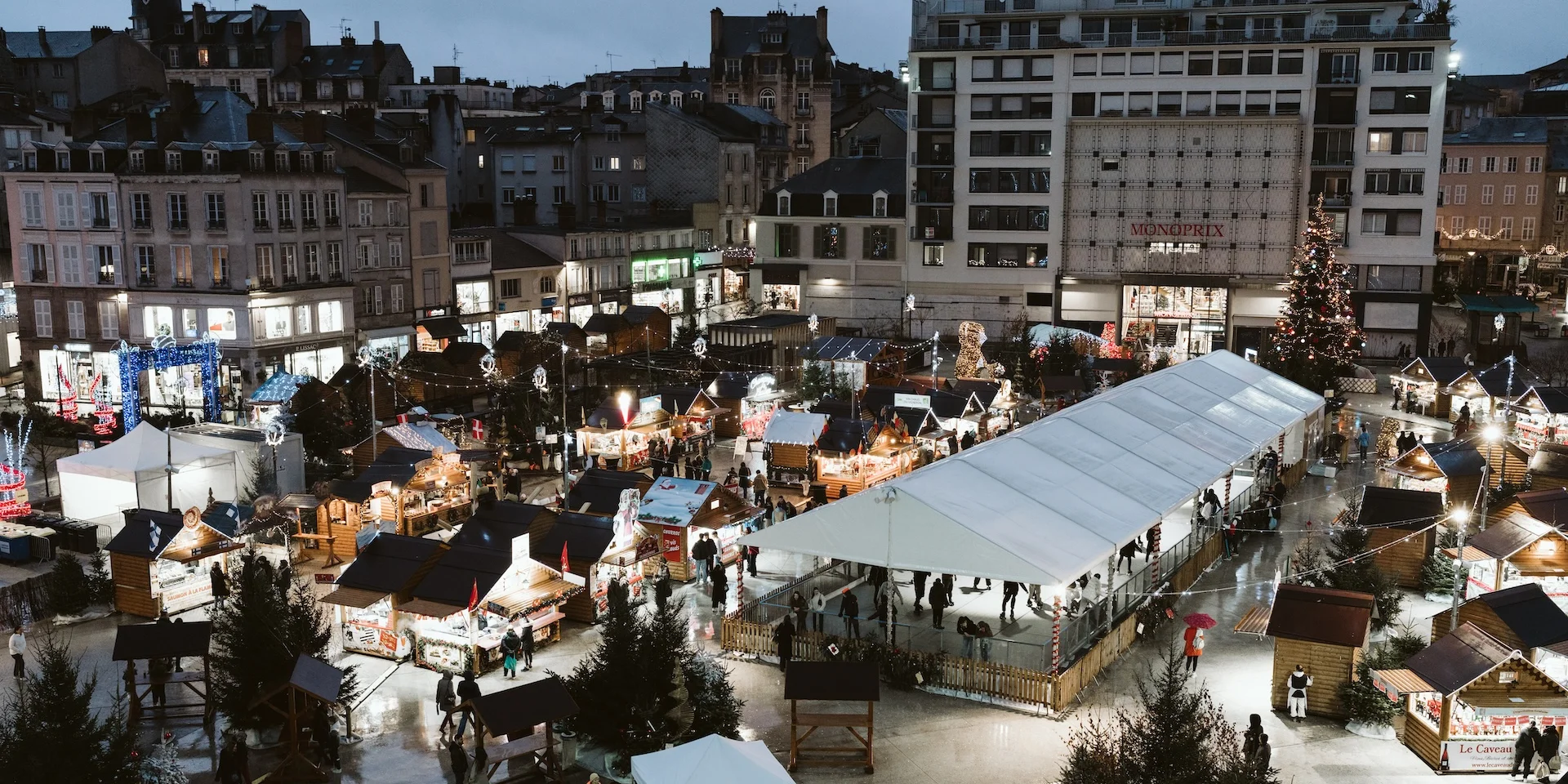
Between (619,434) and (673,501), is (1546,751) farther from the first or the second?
(619,434)

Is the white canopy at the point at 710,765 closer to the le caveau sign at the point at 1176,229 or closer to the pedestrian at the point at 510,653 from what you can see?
the pedestrian at the point at 510,653

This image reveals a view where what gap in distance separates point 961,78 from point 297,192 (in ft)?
103

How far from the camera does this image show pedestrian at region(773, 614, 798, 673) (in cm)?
2352

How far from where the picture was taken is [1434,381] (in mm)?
46688

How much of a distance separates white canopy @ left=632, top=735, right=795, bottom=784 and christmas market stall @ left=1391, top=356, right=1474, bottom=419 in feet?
124

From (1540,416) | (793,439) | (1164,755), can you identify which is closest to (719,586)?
(793,439)

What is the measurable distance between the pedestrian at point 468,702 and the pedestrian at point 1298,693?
12.7 m

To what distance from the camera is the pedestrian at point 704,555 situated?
2859 cm

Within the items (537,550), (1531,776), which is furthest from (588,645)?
(1531,776)

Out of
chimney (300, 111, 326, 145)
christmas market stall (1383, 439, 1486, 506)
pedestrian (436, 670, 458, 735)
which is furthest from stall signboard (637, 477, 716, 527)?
chimney (300, 111, 326, 145)

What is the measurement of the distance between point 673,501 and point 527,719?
10.9 m

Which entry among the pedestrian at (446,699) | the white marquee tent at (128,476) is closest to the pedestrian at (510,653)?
the pedestrian at (446,699)

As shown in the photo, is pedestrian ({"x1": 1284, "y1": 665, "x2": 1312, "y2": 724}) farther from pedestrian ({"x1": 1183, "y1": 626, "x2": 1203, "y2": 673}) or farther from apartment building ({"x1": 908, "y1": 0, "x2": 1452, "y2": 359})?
apartment building ({"x1": 908, "y1": 0, "x2": 1452, "y2": 359})

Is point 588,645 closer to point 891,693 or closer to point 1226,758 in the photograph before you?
point 891,693
